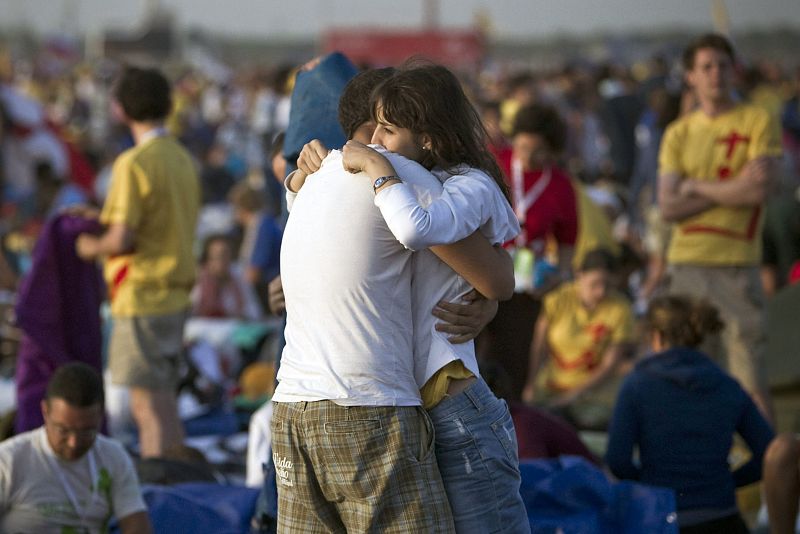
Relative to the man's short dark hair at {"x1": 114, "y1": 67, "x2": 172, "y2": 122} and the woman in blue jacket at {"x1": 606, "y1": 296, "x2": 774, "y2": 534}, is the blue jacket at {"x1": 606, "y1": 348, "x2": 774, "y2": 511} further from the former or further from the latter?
the man's short dark hair at {"x1": 114, "y1": 67, "x2": 172, "y2": 122}

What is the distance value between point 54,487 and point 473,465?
203 centimetres

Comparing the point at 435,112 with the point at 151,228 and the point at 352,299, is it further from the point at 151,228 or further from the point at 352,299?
the point at 151,228

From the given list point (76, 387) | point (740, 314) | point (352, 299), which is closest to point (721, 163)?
point (740, 314)

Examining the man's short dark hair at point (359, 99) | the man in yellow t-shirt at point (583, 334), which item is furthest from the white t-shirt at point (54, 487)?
the man in yellow t-shirt at point (583, 334)

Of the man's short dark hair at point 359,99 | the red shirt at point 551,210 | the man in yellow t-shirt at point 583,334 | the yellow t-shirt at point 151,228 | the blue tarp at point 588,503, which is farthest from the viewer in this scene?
the man in yellow t-shirt at point 583,334

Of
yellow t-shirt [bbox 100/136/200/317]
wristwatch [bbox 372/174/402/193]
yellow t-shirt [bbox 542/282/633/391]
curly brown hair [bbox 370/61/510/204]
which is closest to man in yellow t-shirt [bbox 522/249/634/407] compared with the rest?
yellow t-shirt [bbox 542/282/633/391]

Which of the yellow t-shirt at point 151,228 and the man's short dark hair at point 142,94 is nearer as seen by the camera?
the yellow t-shirt at point 151,228

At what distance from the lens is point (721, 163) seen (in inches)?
227

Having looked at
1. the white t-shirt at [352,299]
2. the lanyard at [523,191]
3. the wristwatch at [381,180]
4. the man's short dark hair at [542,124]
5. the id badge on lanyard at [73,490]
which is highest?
the wristwatch at [381,180]

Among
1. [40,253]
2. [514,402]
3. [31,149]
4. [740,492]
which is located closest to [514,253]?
[514,402]

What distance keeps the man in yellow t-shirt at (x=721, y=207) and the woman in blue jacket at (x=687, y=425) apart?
1.33 m

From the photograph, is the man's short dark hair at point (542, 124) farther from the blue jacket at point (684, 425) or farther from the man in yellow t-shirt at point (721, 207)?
the blue jacket at point (684, 425)

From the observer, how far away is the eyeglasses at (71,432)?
13.9ft

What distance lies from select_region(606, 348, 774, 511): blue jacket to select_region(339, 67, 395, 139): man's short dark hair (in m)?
1.76
